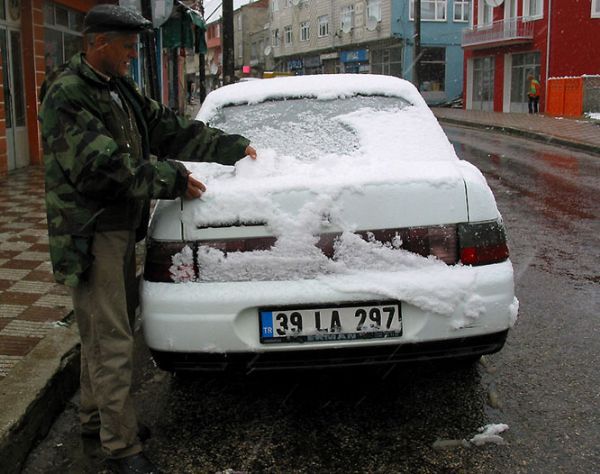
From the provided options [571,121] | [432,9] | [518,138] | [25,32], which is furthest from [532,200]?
[432,9]

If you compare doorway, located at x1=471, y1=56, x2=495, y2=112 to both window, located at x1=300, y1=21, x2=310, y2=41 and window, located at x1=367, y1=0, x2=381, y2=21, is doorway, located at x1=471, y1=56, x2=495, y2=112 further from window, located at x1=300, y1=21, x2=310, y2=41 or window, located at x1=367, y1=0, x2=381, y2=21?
window, located at x1=300, y1=21, x2=310, y2=41

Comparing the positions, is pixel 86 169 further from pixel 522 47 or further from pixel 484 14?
pixel 484 14

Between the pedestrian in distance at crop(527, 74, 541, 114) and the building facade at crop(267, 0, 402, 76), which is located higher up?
the building facade at crop(267, 0, 402, 76)

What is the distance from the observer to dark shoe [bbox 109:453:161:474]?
268 centimetres

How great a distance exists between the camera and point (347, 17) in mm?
49531

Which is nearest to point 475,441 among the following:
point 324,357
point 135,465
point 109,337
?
point 324,357

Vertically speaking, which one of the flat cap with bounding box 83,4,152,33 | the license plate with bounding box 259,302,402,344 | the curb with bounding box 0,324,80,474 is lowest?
the curb with bounding box 0,324,80,474

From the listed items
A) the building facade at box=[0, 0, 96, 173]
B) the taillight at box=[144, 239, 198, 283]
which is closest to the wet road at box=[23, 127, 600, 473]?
the taillight at box=[144, 239, 198, 283]

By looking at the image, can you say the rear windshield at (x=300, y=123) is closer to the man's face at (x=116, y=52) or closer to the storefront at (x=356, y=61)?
the man's face at (x=116, y=52)

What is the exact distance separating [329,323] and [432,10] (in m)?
43.4

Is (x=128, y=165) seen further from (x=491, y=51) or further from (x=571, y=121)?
(x=491, y=51)

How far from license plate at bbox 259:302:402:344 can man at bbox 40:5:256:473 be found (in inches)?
22.2

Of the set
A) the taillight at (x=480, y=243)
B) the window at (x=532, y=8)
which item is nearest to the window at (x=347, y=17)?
the window at (x=532, y=8)

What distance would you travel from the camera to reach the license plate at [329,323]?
2840mm
